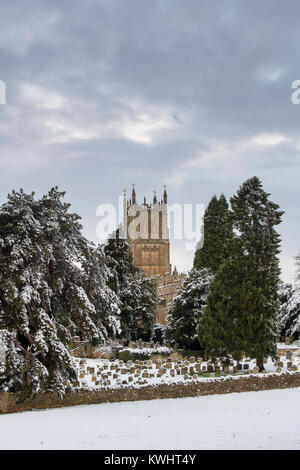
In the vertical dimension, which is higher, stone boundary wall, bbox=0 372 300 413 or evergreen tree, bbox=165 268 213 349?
evergreen tree, bbox=165 268 213 349

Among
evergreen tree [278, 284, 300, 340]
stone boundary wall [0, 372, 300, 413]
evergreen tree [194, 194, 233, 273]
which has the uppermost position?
evergreen tree [194, 194, 233, 273]

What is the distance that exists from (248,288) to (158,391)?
392 inches

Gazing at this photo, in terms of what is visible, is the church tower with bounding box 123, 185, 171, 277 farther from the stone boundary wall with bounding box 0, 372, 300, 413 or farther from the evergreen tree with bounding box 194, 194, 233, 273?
the stone boundary wall with bounding box 0, 372, 300, 413

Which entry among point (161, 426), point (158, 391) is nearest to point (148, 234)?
point (158, 391)

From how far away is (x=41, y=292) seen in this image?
17797 millimetres

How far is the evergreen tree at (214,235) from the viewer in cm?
4094

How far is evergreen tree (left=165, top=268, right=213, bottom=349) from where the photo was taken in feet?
123

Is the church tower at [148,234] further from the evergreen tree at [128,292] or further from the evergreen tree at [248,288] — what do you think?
the evergreen tree at [248,288]

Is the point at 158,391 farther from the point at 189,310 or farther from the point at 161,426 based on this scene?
the point at 189,310

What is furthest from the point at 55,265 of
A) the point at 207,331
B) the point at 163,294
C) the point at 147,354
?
the point at 163,294

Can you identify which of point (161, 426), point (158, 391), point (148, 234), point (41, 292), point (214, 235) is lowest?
point (158, 391)

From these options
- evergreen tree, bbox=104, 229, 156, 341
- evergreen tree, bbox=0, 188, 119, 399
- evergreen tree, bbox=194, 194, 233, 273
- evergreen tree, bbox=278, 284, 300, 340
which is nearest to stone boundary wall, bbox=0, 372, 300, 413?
evergreen tree, bbox=0, 188, 119, 399

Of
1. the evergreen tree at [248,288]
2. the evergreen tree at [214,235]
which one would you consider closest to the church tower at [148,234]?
the evergreen tree at [214,235]

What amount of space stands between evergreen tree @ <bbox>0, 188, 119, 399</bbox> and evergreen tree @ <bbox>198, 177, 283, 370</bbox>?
33.8 ft
